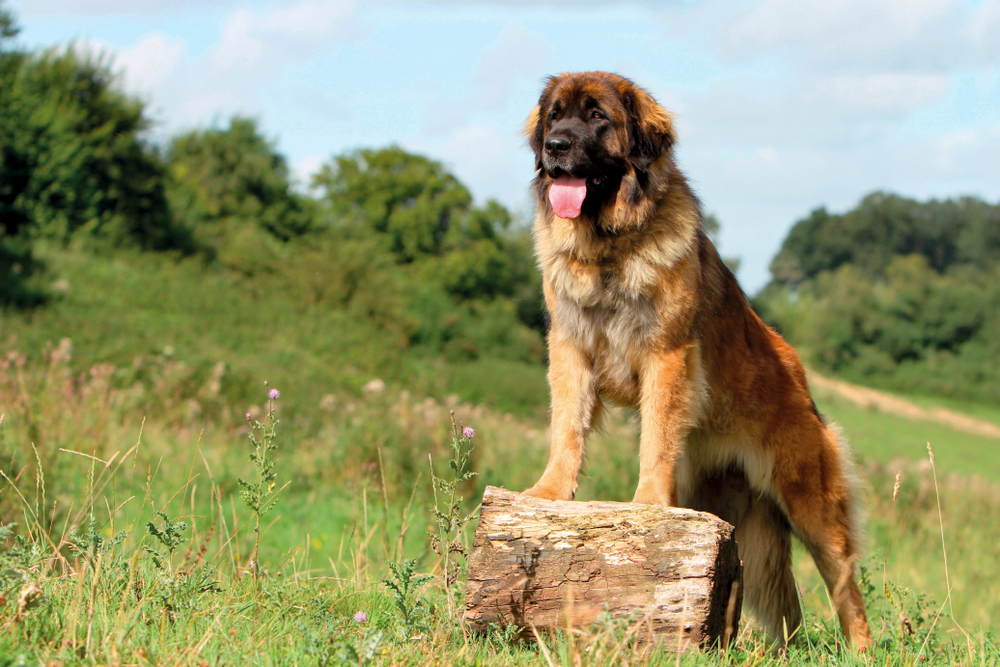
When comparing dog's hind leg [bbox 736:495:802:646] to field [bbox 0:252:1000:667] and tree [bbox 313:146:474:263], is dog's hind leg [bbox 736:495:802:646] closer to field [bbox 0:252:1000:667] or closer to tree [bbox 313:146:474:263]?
field [bbox 0:252:1000:667]

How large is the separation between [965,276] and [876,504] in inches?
2332

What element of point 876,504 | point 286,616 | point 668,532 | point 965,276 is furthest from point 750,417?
point 965,276

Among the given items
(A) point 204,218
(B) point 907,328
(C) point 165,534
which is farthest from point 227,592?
(B) point 907,328

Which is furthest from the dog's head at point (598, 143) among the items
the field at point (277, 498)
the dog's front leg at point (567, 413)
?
the field at point (277, 498)

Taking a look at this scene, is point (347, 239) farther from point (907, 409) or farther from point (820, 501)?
point (820, 501)

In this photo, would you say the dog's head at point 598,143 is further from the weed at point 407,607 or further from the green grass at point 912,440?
the green grass at point 912,440

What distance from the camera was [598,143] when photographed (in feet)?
12.0

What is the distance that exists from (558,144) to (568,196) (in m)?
0.25

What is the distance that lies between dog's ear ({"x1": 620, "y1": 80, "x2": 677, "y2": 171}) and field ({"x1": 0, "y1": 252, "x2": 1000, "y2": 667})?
139cm

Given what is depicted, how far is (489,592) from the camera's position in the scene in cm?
284

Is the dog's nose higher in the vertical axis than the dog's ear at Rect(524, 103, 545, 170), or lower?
lower

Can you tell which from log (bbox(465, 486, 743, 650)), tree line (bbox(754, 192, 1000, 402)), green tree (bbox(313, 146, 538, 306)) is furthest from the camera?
tree line (bbox(754, 192, 1000, 402))

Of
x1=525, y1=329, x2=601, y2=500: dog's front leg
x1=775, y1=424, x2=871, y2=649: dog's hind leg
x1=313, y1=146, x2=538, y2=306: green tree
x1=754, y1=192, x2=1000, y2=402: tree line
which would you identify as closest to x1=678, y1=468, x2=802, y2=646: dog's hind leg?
x1=775, y1=424, x2=871, y2=649: dog's hind leg

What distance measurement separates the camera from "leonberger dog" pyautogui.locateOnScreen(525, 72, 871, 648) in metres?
3.56
